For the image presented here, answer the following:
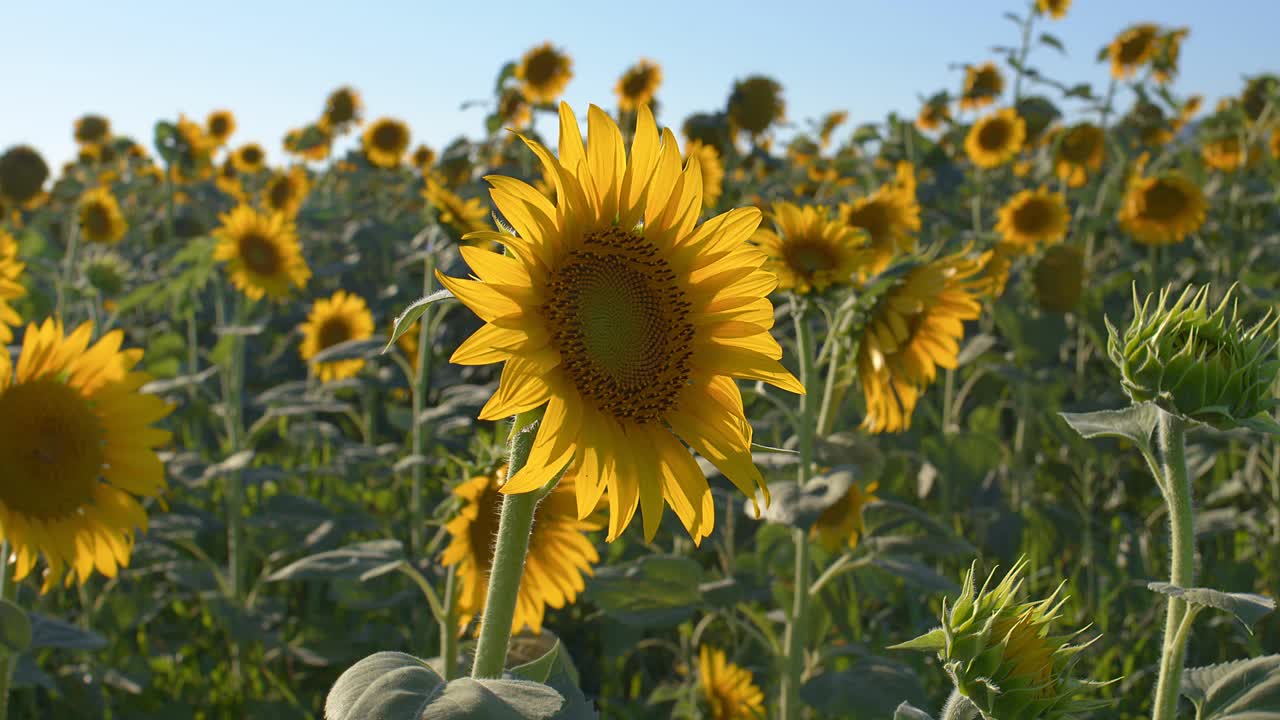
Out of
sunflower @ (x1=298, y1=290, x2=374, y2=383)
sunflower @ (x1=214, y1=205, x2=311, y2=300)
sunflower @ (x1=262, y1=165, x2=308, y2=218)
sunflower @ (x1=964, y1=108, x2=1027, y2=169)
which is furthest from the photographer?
sunflower @ (x1=262, y1=165, x2=308, y2=218)

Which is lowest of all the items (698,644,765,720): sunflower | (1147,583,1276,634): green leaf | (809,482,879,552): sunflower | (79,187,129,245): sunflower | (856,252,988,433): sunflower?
(698,644,765,720): sunflower

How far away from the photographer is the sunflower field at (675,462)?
3.59 ft

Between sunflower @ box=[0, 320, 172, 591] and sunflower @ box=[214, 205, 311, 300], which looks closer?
sunflower @ box=[0, 320, 172, 591]

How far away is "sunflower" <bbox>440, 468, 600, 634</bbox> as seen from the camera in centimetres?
Result: 197

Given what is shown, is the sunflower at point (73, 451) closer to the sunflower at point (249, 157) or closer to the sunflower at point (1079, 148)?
the sunflower at point (1079, 148)

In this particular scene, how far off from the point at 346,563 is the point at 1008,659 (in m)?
1.37

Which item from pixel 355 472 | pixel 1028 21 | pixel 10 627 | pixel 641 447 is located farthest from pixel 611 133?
pixel 1028 21

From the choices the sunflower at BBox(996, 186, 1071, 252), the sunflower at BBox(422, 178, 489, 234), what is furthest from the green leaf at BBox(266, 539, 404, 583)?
the sunflower at BBox(996, 186, 1071, 252)

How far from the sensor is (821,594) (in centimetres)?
271

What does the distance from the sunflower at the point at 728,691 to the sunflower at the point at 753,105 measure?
3800 millimetres

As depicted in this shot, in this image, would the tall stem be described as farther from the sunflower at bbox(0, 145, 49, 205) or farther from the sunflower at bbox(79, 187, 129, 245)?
the sunflower at bbox(0, 145, 49, 205)

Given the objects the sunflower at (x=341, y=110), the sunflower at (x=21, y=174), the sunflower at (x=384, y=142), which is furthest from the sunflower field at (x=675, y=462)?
the sunflower at (x=341, y=110)

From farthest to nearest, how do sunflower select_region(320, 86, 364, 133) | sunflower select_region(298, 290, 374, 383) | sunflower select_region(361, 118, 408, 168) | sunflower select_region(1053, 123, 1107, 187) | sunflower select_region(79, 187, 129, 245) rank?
sunflower select_region(320, 86, 364, 133), sunflower select_region(361, 118, 408, 168), sunflower select_region(79, 187, 129, 245), sunflower select_region(1053, 123, 1107, 187), sunflower select_region(298, 290, 374, 383)

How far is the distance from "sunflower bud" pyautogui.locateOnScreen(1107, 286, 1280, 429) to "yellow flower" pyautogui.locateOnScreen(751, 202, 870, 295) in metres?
1.18
